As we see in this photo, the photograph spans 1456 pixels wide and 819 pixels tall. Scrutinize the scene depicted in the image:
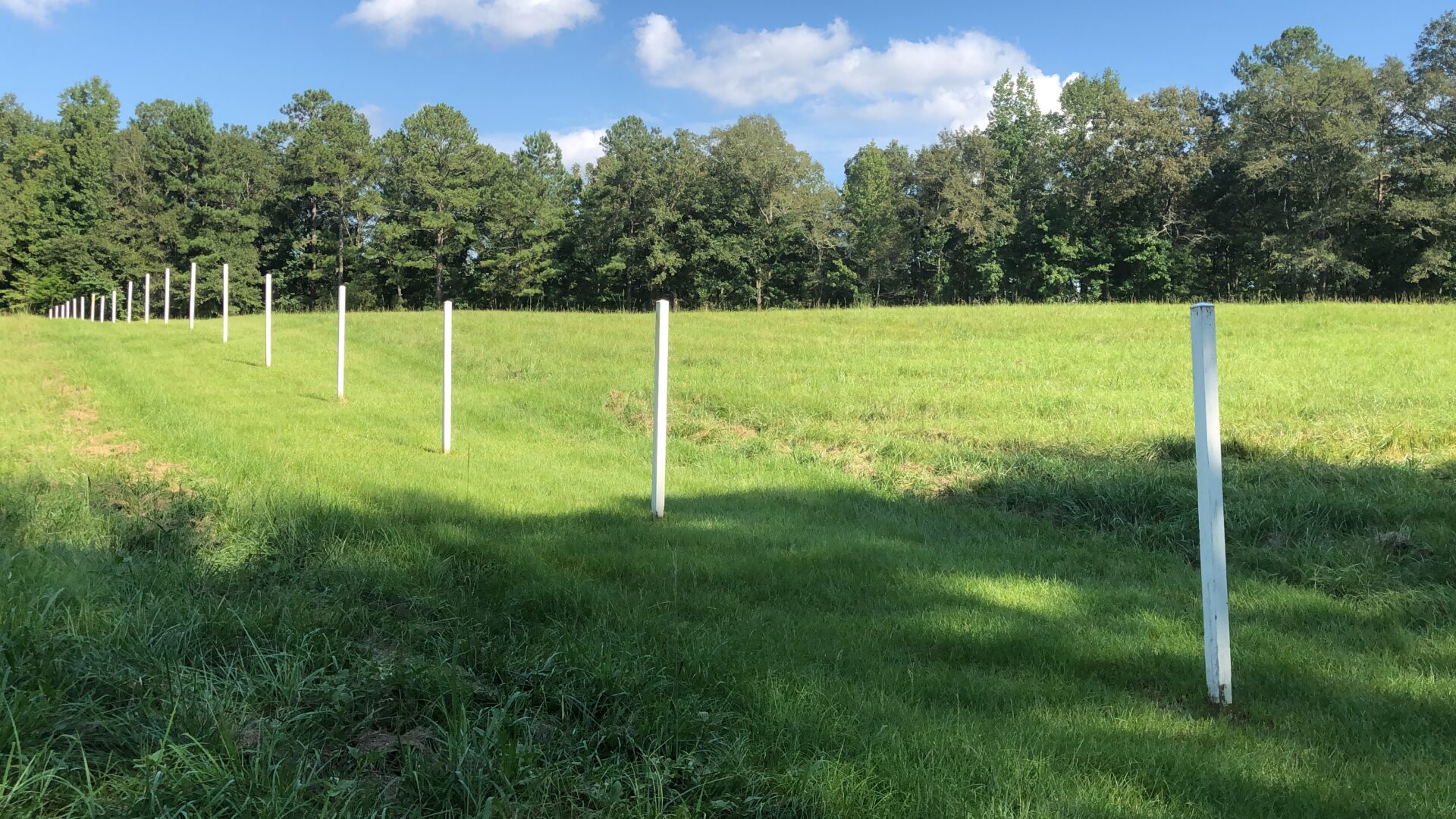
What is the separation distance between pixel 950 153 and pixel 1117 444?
163ft

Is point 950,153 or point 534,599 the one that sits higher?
point 950,153

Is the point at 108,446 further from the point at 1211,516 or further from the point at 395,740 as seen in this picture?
the point at 1211,516

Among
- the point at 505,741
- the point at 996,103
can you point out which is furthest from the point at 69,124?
the point at 505,741

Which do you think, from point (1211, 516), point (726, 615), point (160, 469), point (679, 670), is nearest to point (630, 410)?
point (160, 469)

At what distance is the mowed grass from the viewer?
8.44ft

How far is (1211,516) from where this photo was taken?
3475 mm

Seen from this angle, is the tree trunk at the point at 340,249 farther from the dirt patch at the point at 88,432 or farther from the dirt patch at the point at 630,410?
the dirt patch at the point at 630,410

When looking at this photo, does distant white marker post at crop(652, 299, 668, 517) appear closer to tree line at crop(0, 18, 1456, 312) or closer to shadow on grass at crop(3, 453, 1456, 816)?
shadow on grass at crop(3, 453, 1456, 816)

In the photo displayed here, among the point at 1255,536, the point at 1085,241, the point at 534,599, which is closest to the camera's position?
the point at 534,599

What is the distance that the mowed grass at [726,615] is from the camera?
2572mm

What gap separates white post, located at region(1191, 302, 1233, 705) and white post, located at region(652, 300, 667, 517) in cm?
416

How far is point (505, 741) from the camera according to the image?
2.64 meters

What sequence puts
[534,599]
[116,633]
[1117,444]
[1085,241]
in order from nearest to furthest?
1. [116,633]
2. [534,599]
3. [1117,444]
4. [1085,241]

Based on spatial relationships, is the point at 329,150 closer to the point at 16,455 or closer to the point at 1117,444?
the point at 16,455
